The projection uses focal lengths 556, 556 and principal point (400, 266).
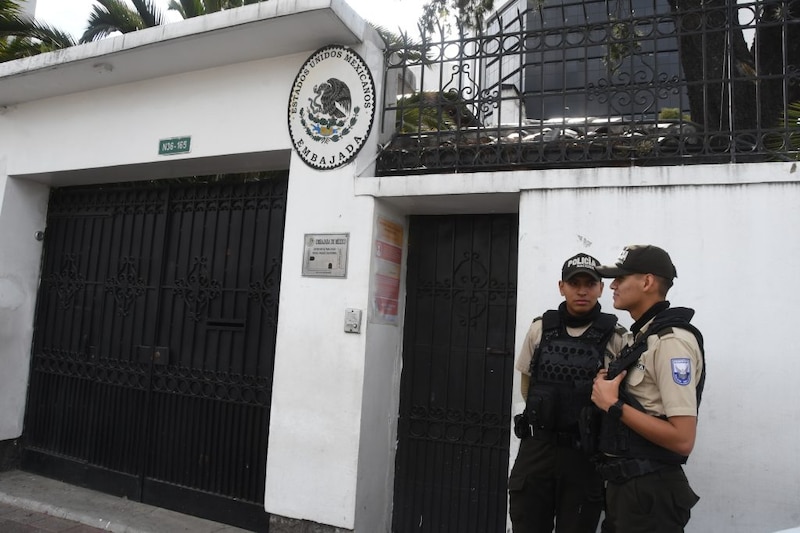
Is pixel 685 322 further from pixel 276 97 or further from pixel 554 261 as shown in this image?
pixel 276 97

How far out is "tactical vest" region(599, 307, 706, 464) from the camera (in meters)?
2.12

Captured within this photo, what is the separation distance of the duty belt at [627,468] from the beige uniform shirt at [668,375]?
191mm

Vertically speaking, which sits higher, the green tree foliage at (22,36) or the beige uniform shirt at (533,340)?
the green tree foliage at (22,36)

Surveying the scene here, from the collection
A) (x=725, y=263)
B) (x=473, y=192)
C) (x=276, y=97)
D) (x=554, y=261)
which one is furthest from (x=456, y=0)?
(x=725, y=263)

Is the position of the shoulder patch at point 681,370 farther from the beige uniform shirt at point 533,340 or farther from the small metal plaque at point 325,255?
the small metal plaque at point 325,255

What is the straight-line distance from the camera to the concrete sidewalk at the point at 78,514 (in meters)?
4.25

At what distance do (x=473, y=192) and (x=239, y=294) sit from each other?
7.37 feet

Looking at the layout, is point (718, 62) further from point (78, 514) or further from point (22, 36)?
point (22, 36)

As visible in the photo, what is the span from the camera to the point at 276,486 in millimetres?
3828

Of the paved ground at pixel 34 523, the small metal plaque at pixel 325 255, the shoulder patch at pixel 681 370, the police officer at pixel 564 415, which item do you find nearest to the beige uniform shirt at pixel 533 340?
the police officer at pixel 564 415

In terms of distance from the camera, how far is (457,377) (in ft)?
12.9

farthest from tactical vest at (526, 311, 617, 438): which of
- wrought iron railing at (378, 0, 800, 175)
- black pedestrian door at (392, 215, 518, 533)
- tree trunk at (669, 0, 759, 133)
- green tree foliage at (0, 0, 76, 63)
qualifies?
green tree foliage at (0, 0, 76, 63)

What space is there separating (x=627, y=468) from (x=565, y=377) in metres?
0.48

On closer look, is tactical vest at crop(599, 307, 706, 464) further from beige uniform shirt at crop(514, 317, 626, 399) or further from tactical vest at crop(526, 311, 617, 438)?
beige uniform shirt at crop(514, 317, 626, 399)
